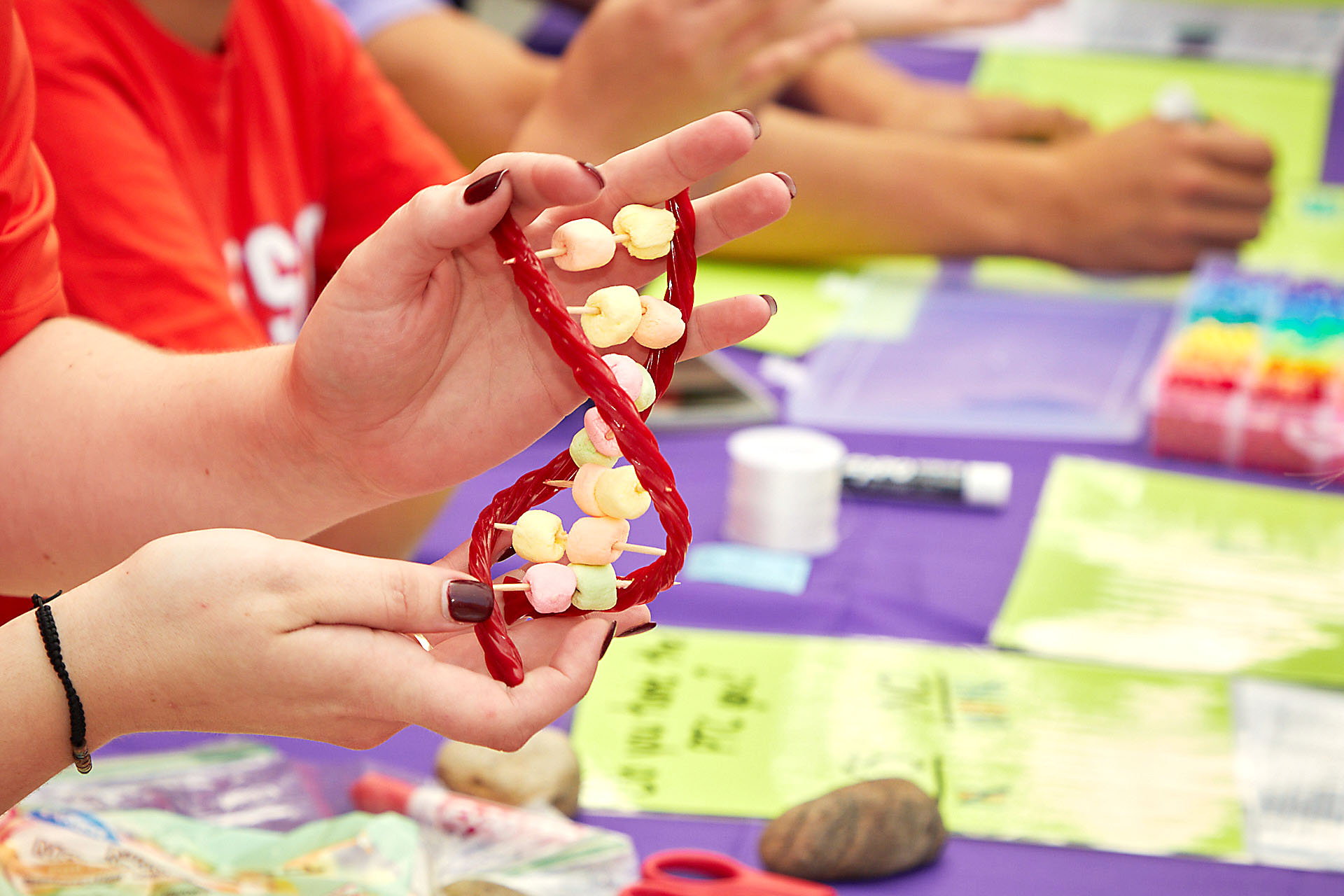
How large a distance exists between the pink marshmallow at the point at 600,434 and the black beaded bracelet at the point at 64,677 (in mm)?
227

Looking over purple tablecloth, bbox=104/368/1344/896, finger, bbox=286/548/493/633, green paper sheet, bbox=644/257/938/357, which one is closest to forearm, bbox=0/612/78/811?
finger, bbox=286/548/493/633

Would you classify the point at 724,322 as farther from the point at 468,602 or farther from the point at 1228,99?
the point at 1228,99

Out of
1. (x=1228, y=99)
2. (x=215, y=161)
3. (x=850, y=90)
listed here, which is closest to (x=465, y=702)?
(x=215, y=161)

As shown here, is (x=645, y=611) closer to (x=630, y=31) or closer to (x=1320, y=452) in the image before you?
(x=630, y=31)

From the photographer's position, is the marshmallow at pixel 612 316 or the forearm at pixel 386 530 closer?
the marshmallow at pixel 612 316

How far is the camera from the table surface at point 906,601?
29.4 inches

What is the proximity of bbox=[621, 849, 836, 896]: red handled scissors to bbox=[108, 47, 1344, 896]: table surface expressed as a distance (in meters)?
0.03

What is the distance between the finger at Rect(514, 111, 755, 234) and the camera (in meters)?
0.54

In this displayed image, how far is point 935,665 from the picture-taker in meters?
0.94

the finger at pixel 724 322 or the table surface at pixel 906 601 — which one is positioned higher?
the finger at pixel 724 322

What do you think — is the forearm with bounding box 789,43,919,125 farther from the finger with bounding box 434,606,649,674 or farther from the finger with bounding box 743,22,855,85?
the finger with bounding box 434,606,649,674

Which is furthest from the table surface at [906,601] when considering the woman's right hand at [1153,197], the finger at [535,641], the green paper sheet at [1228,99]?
the green paper sheet at [1228,99]

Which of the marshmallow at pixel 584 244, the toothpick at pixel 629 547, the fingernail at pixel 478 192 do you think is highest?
the fingernail at pixel 478 192

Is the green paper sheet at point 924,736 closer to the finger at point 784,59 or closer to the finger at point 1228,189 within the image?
the finger at point 784,59
